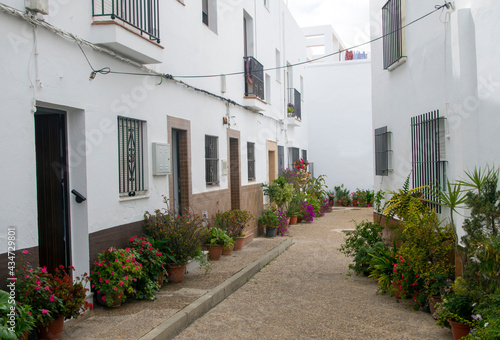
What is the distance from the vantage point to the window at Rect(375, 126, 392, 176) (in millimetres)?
10172

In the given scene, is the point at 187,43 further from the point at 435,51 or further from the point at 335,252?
the point at 335,252

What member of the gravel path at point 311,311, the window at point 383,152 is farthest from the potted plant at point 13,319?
the window at point 383,152

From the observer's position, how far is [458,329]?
4.96 m

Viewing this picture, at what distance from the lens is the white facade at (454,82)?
5.62 metres

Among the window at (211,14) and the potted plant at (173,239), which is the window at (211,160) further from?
the potted plant at (173,239)

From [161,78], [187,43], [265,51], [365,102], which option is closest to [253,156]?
[265,51]

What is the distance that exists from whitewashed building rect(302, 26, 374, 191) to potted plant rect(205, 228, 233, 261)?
47.5 ft

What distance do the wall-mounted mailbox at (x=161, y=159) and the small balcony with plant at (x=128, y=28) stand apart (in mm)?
1369

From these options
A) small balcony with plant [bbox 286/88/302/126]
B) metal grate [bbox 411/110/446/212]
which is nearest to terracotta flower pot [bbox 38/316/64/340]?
metal grate [bbox 411/110/446/212]

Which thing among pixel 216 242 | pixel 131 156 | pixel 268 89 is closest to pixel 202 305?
pixel 131 156

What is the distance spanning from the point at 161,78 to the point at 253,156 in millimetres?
6201

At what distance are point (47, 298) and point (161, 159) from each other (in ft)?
11.6

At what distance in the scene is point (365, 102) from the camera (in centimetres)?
2327

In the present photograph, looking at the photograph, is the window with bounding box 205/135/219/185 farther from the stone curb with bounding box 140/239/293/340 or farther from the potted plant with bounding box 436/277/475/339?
the potted plant with bounding box 436/277/475/339
